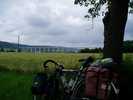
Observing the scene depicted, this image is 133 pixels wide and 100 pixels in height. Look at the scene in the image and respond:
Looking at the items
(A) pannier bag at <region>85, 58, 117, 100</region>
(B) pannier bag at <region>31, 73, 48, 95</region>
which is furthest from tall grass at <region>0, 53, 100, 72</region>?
(A) pannier bag at <region>85, 58, 117, 100</region>

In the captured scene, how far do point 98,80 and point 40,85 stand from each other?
4.85 feet

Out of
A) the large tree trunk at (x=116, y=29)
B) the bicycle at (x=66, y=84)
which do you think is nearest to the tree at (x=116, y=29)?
the large tree trunk at (x=116, y=29)

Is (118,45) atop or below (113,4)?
below

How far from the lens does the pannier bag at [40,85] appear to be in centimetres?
930

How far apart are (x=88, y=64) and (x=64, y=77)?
0.76m

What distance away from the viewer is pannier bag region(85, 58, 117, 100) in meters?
8.12

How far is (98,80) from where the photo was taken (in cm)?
827

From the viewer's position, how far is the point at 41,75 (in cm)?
943

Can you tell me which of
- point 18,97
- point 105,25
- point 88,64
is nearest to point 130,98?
point 88,64

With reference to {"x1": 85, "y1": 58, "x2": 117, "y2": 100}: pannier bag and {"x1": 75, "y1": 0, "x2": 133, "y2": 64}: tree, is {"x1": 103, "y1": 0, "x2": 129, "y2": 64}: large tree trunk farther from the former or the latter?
{"x1": 85, "y1": 58, "x2": 117, "y2": 100}: pannier bag

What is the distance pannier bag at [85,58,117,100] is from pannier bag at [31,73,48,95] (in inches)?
44.6

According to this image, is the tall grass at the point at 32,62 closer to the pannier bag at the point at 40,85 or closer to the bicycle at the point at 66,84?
the bicycle at the point at 66,84

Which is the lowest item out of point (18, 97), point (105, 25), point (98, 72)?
point (18, 97)

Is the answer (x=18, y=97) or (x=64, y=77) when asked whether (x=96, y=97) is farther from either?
(x=18, y=97)
